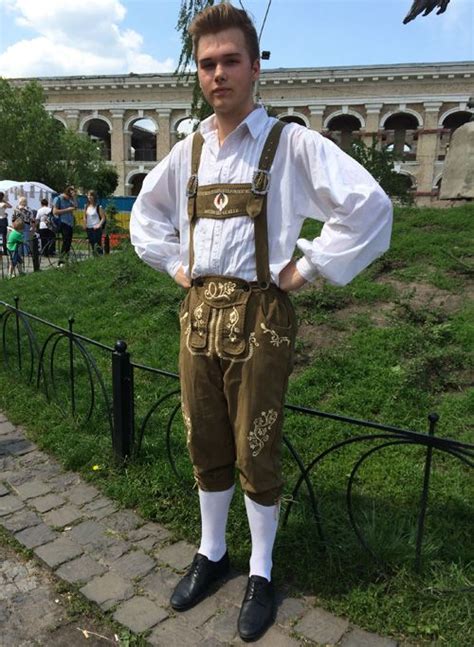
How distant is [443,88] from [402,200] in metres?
35.4

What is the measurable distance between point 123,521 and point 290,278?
1841 millimetres

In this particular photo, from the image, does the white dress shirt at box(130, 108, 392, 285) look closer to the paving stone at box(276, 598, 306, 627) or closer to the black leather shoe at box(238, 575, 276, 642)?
the black leather shoe at box(238, 575, 276, 642)

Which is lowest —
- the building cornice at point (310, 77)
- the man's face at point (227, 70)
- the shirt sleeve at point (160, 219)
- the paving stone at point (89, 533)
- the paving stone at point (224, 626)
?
the paving stone at point (89, 533)

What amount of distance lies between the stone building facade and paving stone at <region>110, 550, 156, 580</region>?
4028 cm

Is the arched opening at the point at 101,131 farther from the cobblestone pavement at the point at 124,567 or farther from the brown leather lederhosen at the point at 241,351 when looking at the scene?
the brown leather lederhosen at the point at 241,351

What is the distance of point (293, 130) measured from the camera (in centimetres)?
195

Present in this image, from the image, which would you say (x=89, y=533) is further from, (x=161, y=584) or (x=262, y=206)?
(x=262, y=206)

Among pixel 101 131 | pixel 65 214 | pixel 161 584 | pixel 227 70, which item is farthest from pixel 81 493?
pixel 101 131

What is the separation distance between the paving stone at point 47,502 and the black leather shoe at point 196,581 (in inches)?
42.7

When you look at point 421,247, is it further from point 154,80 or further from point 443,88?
point 154,80

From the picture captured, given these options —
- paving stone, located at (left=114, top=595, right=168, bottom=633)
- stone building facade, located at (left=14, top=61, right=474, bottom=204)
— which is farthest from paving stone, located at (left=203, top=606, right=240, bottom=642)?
stone building facade, located at (left=14, top=61, right=474, bottom=204)

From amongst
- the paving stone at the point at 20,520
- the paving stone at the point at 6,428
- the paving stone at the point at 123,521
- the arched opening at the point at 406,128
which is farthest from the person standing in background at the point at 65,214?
the arched opening at the point at 406,128

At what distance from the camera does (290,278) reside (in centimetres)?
192

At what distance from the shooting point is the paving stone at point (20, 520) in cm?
292
